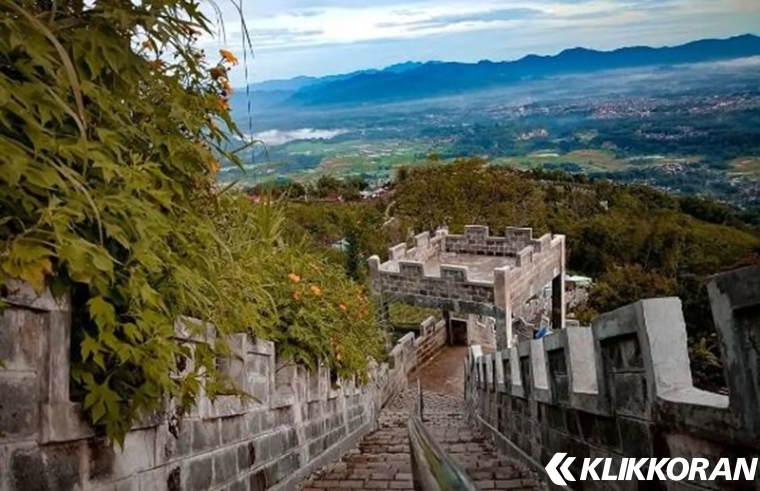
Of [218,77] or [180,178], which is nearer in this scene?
[180,178]

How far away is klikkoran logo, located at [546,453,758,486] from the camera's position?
2.57 m

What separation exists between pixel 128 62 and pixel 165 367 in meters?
1.11

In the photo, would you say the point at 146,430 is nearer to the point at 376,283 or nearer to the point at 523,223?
the point at 376,283

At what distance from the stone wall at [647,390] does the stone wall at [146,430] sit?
71.7 inches

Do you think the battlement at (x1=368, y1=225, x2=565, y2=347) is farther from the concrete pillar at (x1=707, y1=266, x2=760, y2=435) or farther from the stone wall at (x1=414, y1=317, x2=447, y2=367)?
the concrete pillar at (x1=707, y1=266, x2=760, y2=435)

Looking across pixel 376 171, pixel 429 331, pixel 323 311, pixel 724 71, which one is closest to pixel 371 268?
pixel 429 331

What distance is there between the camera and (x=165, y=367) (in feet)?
8.89

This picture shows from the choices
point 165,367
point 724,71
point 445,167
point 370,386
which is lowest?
point 370,386

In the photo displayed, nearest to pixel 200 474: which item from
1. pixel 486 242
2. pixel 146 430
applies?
pixel 146 430

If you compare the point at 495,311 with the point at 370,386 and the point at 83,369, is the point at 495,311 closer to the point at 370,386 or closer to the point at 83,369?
the point at 370,386

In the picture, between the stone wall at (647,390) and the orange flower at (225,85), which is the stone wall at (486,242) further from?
the orange flower at (225,85)

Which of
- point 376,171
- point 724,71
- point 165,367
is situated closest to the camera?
point 165,367

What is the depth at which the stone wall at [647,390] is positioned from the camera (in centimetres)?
250

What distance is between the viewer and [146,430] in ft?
9.60
